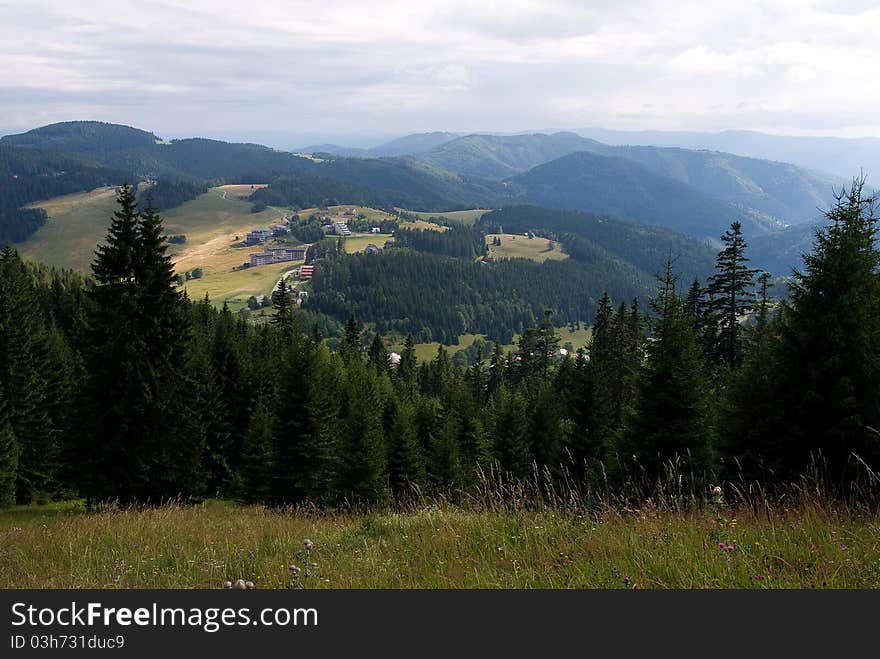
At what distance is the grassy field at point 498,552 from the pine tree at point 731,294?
106 ft

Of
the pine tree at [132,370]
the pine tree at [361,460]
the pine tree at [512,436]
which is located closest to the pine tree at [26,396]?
the pine tree at [132,370]

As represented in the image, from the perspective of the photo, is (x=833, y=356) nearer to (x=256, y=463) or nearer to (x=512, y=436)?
(x=512, y=436)

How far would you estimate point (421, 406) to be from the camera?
53344mm

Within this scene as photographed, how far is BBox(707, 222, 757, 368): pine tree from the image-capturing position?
3622 cm

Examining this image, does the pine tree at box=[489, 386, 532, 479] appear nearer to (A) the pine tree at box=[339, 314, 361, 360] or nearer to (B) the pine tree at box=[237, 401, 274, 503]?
(B) the pine tree at box=[237, 401, 274, 503]

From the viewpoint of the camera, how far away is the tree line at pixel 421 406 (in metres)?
14.4

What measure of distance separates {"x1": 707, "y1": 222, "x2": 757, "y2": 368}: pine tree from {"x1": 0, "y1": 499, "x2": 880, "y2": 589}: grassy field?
32386mm

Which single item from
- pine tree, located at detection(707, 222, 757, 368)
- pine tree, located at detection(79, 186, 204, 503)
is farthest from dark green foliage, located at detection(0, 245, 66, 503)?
pine tree, located at detection(707, 222, 757, 368)

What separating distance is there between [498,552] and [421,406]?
155 ft

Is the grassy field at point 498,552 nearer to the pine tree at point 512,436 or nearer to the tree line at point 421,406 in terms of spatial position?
the tree line at point 421,406

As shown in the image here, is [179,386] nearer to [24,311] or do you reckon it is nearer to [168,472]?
[168,472]

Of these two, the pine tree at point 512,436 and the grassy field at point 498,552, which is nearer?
the grassy field at point 498,552

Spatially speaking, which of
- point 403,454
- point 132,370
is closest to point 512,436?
point 403,454

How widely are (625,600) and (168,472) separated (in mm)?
25216
